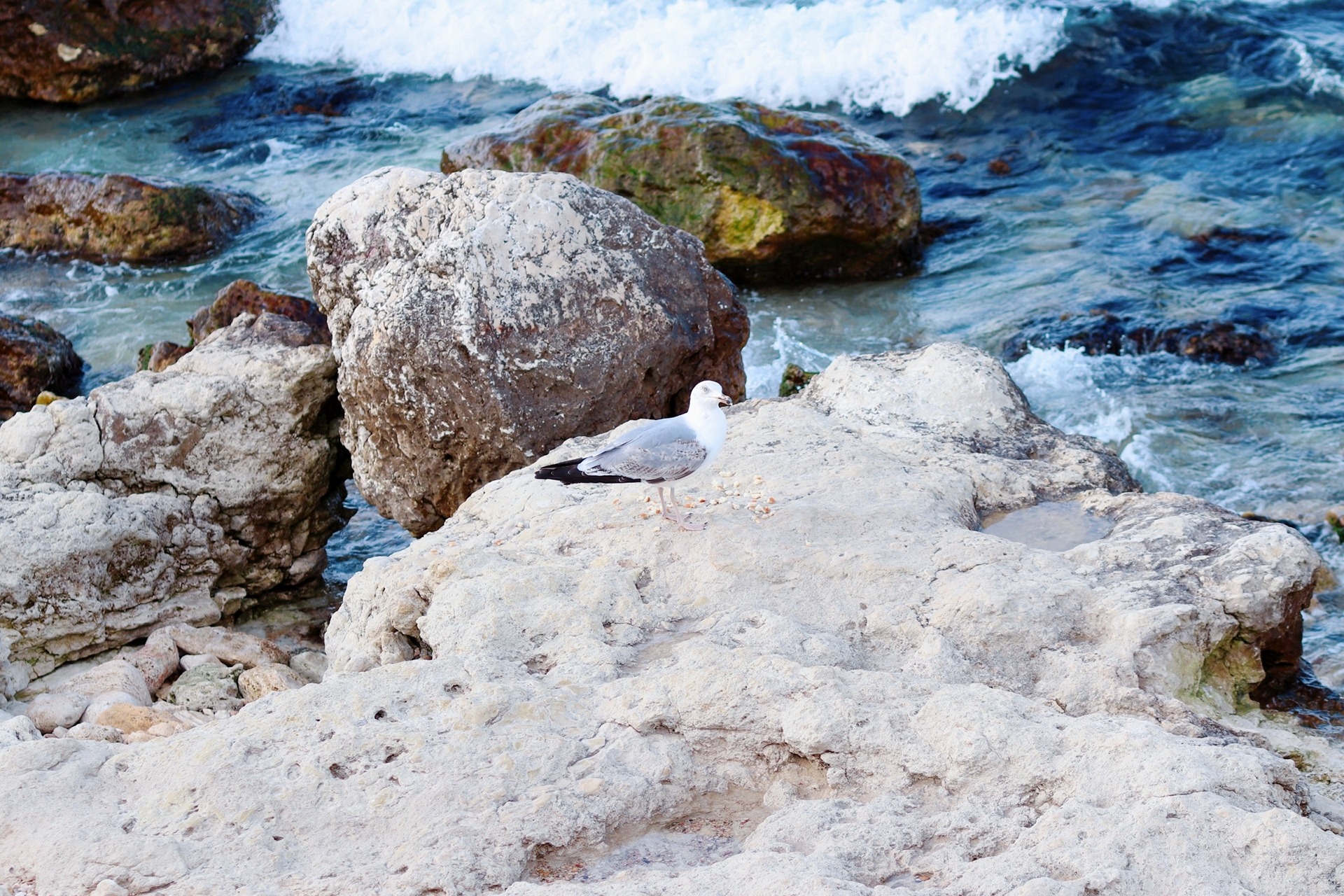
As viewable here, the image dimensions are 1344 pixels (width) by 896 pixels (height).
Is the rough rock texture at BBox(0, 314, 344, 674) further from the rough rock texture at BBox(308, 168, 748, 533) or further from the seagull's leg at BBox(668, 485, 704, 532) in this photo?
the seagull's leg at BBox(668, 485, 704, 532)

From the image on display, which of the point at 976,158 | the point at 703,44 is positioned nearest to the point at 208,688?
the point at 976,158

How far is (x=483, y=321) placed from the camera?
19.2 ft

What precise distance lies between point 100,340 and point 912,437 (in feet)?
26.0

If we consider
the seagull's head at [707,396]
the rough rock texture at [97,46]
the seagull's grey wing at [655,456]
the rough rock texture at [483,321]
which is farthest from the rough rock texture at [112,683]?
the rough rock texture at [97,46]

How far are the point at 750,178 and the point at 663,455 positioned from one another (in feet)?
19.3

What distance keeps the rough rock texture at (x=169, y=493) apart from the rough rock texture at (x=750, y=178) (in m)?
4.20

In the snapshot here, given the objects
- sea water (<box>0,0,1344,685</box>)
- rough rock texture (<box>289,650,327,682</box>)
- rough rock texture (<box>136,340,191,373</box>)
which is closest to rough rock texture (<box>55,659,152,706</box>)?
rough rock texture (<box>289,650,327,682</box>)

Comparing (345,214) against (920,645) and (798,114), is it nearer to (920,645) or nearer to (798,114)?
(920,645)

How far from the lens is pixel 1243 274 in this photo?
9781mm

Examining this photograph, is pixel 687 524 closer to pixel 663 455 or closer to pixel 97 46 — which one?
pixel 663 455

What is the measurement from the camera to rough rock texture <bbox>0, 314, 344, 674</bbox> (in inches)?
229

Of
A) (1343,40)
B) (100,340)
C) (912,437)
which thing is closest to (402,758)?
(912,437)

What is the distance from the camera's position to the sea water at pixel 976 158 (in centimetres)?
839

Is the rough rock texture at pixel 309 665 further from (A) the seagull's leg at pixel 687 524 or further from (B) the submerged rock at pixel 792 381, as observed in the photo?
(B) the submerged rock at pixel 792 381
